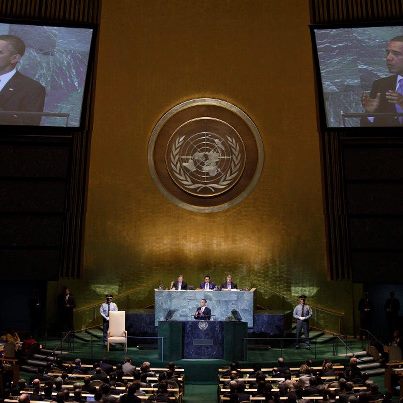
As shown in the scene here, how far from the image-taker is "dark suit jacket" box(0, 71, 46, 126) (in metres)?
18.3

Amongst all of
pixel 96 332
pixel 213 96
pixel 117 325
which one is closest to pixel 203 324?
pixel 117 325

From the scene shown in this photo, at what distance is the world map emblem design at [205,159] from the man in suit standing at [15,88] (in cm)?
364

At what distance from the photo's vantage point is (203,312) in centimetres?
1516

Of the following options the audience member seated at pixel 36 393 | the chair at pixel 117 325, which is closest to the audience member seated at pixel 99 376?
the audience member seated at pixel 36 393

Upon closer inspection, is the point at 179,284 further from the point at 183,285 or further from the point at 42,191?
the point at 42,191

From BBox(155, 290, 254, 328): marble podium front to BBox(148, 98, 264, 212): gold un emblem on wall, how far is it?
320cm

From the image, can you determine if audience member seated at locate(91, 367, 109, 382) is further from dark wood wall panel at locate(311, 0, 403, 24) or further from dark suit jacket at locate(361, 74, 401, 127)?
dark wood wall panel at locate(311, 0, 403, 24)

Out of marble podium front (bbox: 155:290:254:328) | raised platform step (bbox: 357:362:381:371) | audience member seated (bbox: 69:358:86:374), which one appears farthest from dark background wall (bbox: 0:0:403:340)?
audience member seated (bbox: 69:358:86:374)

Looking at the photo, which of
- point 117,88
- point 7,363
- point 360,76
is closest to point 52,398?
point 7,363

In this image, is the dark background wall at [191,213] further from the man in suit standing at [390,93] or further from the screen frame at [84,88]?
the man in suit standing at [390,93]

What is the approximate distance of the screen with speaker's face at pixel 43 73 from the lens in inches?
724

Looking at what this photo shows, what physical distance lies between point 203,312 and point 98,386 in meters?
4.78

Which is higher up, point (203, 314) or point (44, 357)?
point (203, 314)

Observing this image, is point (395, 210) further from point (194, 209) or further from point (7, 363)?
point (7, 363)
